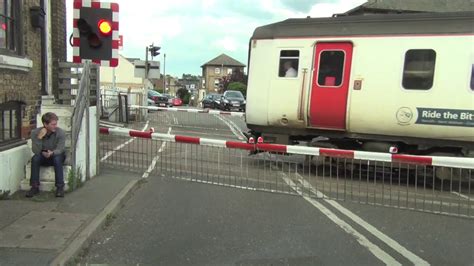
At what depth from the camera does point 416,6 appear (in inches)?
2015

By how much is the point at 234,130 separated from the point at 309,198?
39.2 feet

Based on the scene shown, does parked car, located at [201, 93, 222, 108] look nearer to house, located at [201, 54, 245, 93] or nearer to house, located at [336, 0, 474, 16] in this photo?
house, located at [336, 0, 474, 16]

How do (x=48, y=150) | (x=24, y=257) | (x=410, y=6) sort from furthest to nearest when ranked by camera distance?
(x=410, y=6) → (x=48, y=150) → (x=24, y=257)

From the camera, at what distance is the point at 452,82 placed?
957 centimetres

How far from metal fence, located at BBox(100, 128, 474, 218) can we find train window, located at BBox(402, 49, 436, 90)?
156 centimetres

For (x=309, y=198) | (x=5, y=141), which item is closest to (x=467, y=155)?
(x=309, y=198)

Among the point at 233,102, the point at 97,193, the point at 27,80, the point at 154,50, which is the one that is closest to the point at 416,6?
the point at 233,102

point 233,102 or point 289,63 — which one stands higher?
point 289,63

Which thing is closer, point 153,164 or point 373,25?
point 373,25

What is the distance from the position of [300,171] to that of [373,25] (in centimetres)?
309

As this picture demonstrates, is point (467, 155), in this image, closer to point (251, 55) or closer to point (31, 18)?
point (251, 55)

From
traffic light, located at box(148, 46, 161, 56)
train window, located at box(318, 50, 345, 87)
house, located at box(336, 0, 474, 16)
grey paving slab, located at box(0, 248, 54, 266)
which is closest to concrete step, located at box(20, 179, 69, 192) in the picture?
grey paving slab, located at box(0, 248, 54, 266)

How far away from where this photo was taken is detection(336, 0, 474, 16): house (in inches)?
1883

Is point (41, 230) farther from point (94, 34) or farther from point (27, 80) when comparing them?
point (94, 34)
